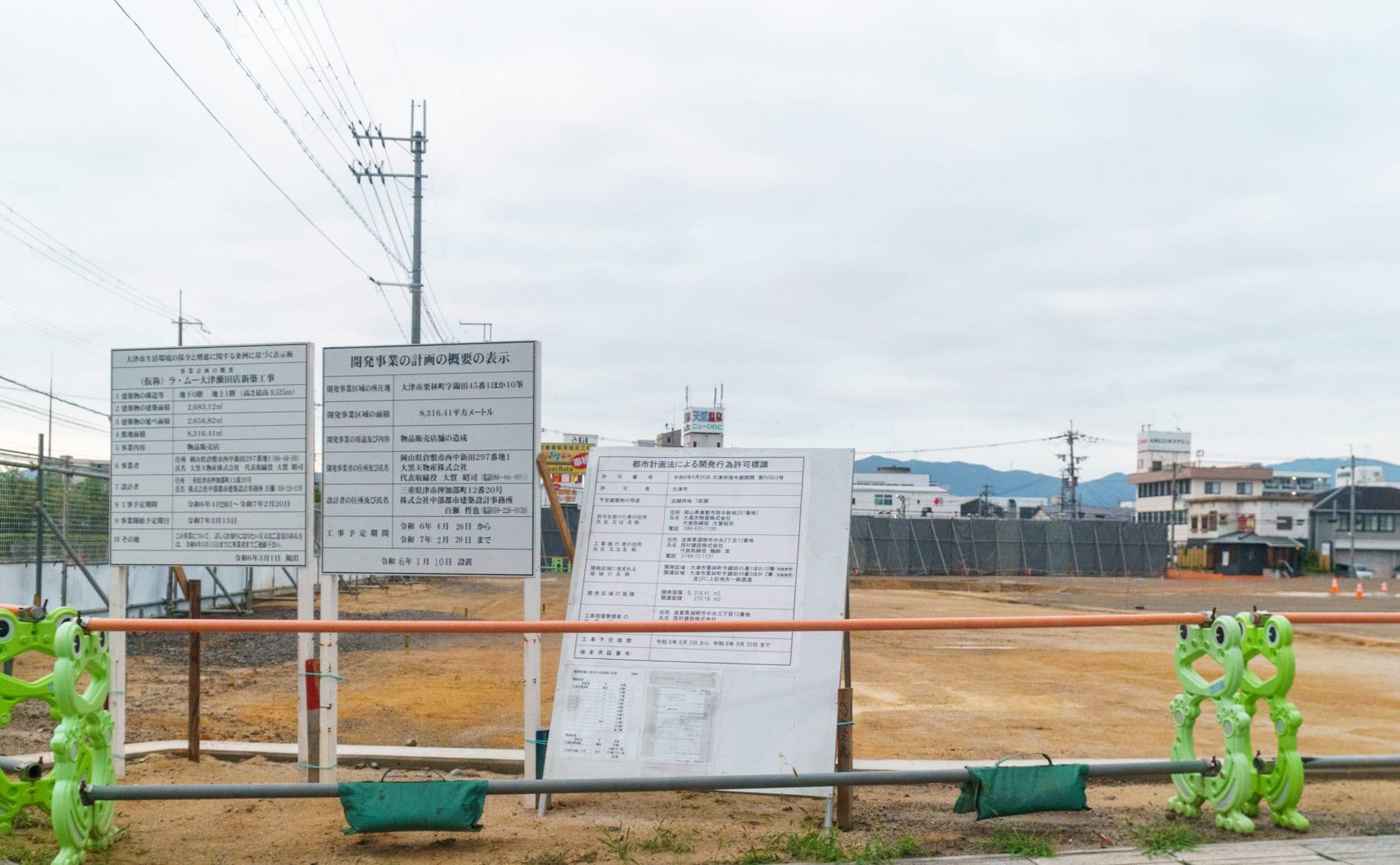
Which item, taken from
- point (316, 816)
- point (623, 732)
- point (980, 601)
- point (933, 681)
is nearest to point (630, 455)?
point (623, 732)

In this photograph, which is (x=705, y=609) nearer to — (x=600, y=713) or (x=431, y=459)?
(x=600, y=713)

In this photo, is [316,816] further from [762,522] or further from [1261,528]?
[1261,528]

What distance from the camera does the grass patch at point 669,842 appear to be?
5.26m

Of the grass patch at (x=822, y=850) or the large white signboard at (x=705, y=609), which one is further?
the large white signboard at (x=705, y=609)

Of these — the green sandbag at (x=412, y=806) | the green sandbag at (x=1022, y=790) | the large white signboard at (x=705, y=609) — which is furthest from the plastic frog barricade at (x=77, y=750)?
the green sandbag at (x=1022, y=790)

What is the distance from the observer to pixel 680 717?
596cm

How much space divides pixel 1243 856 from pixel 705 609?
9.88ft

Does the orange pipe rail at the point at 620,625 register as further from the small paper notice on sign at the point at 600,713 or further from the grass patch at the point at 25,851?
the grass patch at the point at 25,851

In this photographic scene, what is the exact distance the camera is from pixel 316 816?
5.99 m

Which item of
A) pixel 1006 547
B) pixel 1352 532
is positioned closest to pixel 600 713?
pixel 1006 547

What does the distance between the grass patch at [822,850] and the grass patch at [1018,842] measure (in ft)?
1.23

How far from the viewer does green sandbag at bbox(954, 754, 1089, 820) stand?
530 centimetres

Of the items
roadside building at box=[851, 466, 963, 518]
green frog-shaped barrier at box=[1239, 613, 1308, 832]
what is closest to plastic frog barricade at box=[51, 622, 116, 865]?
green frog-shaped barrier at box=[1239, 613, 1308, 832]

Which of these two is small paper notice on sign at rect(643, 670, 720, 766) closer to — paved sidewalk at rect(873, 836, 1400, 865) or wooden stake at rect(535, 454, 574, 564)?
wooden stake at rect(535, 454, 574, 564)
